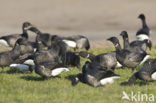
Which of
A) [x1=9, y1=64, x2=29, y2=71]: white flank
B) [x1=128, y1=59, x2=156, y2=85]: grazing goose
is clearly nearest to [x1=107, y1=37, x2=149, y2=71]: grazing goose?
[x1=128, y1=59, x2=156, y2=85]: grazing goose

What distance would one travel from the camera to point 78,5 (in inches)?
2381

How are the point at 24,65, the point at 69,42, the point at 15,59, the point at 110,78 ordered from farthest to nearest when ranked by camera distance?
the point at 69,42 < the point at 15,59 < the point at 24,65 < the point at 110,78

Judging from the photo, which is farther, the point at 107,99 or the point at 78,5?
the point at 78,5

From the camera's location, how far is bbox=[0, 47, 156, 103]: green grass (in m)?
14.7

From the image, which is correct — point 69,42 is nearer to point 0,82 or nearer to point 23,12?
point 0,82

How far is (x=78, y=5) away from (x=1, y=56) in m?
39.5

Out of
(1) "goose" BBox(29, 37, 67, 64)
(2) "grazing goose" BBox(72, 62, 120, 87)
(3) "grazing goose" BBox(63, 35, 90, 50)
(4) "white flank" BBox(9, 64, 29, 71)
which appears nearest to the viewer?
(2) "grazing goose" BBox(72, 62, 120, 87)

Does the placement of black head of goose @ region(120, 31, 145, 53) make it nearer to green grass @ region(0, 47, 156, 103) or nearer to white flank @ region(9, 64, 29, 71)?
green grass @ region(0, 47, 156, 103)

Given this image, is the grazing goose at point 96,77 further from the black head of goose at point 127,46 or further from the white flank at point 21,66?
the black head of goose at point 127,46

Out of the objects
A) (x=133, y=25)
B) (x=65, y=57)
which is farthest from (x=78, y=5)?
(x=65, y=57)

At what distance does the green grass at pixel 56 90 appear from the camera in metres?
14.7

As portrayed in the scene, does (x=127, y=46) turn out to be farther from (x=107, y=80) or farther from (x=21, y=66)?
(x=107, y=80)

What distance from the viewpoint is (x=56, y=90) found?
→ 16172 mm

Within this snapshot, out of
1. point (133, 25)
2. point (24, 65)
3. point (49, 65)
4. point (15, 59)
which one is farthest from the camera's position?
point (133, 25)
